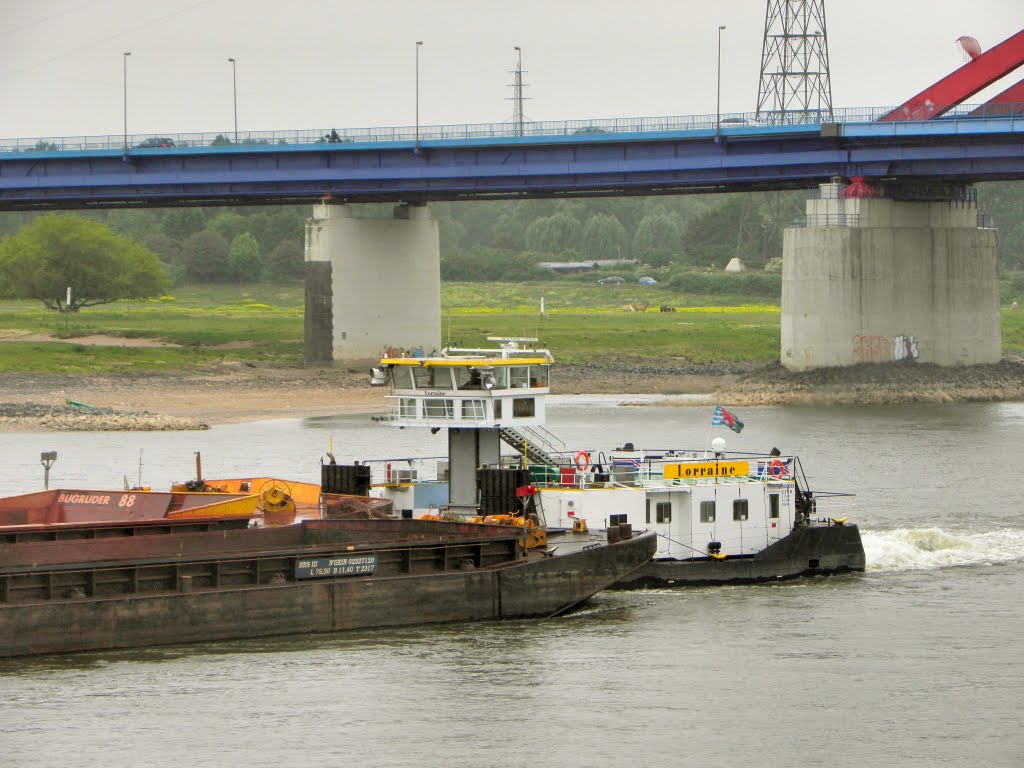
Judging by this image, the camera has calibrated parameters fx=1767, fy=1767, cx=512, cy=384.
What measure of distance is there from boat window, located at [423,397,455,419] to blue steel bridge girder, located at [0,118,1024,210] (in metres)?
46.9

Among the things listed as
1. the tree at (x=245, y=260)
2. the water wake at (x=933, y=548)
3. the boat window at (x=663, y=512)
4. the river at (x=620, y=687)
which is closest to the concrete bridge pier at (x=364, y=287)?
the water wake at (x=933, y=548)

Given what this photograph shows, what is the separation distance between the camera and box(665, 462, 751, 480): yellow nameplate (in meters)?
39.7

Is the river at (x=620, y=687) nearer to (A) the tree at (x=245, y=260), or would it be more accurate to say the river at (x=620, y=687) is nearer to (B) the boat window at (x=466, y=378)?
(B) the boat window at (x=466, y=378)

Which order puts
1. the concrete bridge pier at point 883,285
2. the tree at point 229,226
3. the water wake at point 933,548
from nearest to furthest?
the water wake at point 933,548 → the concrete bridge pier at point 883,285 → the tree at point 229,226

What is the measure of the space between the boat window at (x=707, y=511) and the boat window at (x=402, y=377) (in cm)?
704

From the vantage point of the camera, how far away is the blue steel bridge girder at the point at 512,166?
82.9 metres

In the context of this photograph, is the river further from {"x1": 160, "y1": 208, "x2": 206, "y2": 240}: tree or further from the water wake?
{"x1": 160, "y1": 208, "x2": 206, "y2": 240}: tree

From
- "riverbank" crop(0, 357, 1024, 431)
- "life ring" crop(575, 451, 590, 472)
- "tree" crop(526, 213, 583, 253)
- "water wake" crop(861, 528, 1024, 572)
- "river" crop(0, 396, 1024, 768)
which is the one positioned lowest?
"river" crop(0, 396, 1024, 768)

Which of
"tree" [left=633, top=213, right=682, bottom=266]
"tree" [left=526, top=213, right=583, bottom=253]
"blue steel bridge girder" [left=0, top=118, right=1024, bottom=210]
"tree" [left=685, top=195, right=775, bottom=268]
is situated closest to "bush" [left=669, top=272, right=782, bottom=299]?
"tree" [left=685, top=195, right=775, bottom=268]

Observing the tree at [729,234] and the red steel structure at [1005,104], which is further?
the tree at [729,234]

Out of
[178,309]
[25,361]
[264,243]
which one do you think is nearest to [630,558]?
[25,361]

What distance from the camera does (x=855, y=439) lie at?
67.1 metres

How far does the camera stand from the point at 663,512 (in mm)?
39125

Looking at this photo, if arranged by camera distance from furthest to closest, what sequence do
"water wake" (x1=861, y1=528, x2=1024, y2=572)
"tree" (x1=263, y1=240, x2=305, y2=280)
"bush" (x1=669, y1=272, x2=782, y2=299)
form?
"tree" (x1=263, y1=240, x2=305, y2=280), "bush" (x1=669, y1=272, x2=782, y2=299), "water wake" (x1=861, y1=528, x2=1024, y2=572)
